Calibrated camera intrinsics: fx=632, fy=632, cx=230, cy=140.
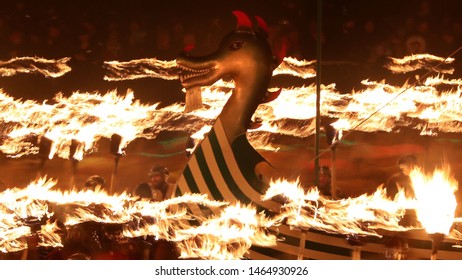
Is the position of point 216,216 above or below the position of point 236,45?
below

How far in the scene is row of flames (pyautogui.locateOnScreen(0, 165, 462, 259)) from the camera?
3682 mm

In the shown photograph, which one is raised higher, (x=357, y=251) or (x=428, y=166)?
(x=428, y=166)

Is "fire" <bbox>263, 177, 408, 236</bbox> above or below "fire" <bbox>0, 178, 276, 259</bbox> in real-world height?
above

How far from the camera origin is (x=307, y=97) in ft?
12.6

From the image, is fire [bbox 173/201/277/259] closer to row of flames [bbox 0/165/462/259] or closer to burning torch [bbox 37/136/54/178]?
row of flames [bbox 0/165/462/259]

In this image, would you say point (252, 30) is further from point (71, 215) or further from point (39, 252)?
point (39, 252)

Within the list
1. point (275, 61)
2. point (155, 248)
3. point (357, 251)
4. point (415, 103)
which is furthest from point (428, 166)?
point (155, 248)

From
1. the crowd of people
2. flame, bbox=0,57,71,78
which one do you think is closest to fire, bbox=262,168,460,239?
the crowd of people

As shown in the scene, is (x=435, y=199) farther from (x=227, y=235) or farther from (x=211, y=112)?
(x=211, y=112)

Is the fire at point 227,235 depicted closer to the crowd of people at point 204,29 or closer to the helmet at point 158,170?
the helmet at point 158,170

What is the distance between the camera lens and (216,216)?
12.1 ft

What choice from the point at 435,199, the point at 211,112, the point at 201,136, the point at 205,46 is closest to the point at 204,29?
the point at 205,46

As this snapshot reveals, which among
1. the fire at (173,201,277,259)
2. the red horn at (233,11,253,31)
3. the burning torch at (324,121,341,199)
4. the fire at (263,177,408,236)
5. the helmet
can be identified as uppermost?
the red horn at (233,11,253,31)

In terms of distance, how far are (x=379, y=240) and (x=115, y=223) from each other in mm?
1558
